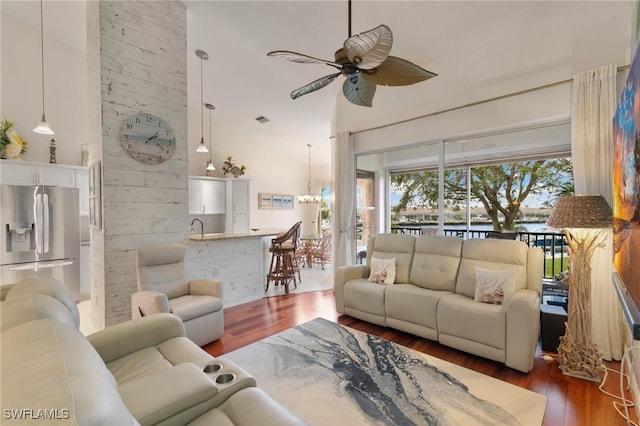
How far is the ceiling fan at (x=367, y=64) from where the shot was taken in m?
1.70

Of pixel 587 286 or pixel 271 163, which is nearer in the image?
pixel 587 286

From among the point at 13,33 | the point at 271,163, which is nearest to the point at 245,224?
the point at 271,163

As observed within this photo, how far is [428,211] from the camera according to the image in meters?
4.34

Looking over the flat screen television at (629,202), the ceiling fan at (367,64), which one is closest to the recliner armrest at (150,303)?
the ceiling fan at (367,64)

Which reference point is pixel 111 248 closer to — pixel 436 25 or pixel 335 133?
pixel 335 133

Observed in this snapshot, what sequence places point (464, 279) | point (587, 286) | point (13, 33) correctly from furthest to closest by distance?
point (13, 33) → point (464, 279) → point (587, 286)

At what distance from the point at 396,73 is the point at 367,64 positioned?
31 cm

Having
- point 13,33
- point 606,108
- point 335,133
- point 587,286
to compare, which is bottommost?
point 587,286

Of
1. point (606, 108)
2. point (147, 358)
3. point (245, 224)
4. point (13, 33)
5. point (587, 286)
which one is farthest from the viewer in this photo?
point (245, 224)

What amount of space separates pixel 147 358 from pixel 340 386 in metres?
1.37

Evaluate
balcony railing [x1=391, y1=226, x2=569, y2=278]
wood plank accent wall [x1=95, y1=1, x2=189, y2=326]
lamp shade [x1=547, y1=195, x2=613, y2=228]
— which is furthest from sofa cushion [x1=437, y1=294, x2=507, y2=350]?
wood plank accent wall [x1=95, y1=1, x2=189, y2=326]

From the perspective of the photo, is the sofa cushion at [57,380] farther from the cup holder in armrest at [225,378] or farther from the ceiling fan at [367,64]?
the ceiling fan at [367,64]

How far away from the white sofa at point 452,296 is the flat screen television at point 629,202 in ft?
2.60

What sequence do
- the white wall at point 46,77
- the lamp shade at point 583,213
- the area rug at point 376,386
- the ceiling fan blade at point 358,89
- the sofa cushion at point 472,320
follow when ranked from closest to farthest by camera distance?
the area rug at point 376,386 → the lamp shade at point 583,213 → the ceiling fan blade at point 358,89 → the sofa cushion at point 472,320 → the white wall at point 46,77
